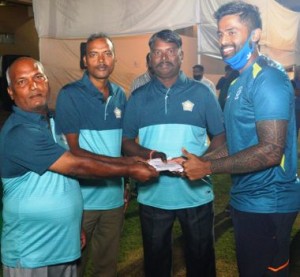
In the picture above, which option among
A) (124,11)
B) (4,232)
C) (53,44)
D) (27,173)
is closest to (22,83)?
(27,173)

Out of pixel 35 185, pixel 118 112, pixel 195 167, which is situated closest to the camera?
pixel 35 185

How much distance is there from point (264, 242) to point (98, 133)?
5.39 feet

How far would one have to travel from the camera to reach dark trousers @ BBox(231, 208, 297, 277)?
2.53m

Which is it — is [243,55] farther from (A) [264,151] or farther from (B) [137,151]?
(B) [137,151]

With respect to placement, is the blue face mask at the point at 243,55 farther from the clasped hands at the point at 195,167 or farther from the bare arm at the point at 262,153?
the clasped hands at the point at 195,167

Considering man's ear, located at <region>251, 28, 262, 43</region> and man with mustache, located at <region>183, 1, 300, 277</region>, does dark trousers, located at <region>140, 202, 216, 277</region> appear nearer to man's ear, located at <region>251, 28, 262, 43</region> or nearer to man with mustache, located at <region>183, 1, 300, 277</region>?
man with mustache, located at <region>183, 1, 300, 277</region>

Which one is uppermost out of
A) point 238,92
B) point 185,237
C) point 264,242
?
point 238,92

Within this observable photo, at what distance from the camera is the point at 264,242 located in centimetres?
254

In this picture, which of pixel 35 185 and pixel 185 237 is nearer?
pixel 35 185

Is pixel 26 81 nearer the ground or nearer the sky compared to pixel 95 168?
nearer the sky

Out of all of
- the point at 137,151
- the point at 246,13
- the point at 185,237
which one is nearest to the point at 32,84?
the point at 137,151

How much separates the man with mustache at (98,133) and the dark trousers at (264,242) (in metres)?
1.29

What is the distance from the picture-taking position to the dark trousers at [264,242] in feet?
8.30

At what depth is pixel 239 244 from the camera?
268cm
